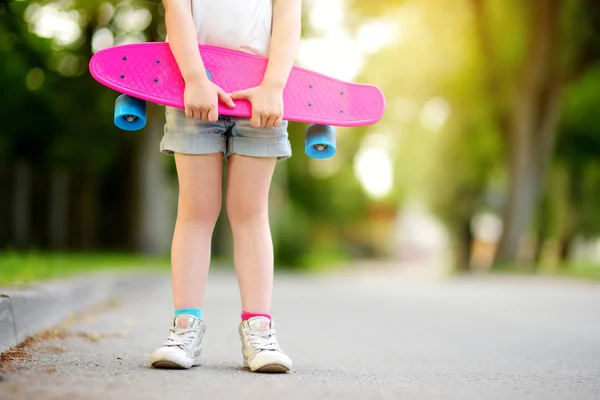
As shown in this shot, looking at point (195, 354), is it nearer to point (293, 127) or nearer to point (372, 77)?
point (293, 127)

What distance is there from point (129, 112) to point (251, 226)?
67 centimetres

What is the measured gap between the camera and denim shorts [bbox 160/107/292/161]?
10.5 feet

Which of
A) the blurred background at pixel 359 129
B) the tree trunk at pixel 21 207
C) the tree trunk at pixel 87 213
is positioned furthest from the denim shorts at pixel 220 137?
the tree trunk at pixel 87 213

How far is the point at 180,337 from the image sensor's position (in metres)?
3.15

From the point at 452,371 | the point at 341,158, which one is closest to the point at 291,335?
the point at 452,371

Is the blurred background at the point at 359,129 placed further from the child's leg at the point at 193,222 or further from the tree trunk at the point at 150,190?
the child's leg at the point at 193,222

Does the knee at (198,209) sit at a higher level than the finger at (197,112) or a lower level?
lower

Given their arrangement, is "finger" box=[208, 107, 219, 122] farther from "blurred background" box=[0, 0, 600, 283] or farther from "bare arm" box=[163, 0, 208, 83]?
"blurred background" box=[0, 0, 600, 283]

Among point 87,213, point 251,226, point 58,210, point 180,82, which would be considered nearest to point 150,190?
point 58,210

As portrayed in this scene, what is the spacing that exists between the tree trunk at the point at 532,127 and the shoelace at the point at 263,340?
543 inches

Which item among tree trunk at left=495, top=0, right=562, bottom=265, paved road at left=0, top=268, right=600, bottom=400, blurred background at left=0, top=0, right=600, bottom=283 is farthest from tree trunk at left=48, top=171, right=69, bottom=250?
paved road at left=0, top=268, right=600, bottom=400

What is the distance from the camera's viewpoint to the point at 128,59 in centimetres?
328

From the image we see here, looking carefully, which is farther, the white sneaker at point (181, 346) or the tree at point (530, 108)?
the tree at point (530, 108)

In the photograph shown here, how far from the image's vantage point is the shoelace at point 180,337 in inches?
123
